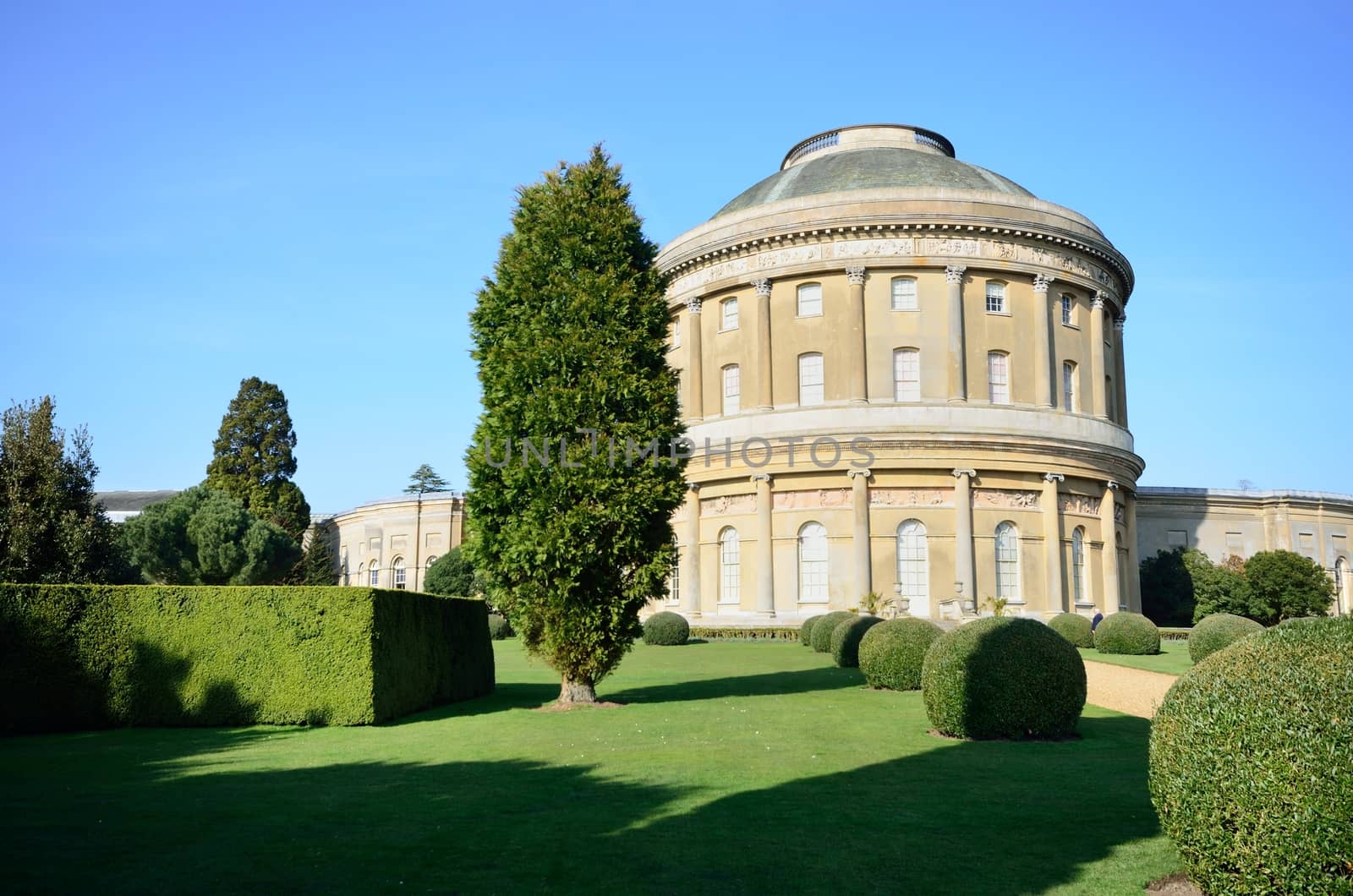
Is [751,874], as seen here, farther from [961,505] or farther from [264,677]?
[961,505]

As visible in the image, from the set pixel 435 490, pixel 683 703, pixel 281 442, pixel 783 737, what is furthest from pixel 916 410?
pixel 435 490

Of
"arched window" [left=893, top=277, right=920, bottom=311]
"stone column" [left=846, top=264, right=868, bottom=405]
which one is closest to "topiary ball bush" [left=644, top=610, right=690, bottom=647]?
"stone column" [left=846, top=264, right=868, bottom=405]

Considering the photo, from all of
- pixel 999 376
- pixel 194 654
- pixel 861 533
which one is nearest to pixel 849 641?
pixel 861 533

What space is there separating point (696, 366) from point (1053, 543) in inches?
608

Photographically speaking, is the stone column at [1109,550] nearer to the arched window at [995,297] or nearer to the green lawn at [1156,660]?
the green lawn at [1156,660]

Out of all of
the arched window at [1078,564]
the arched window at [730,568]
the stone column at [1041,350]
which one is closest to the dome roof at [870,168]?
the stone column at [1041,350]

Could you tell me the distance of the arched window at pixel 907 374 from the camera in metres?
39.1

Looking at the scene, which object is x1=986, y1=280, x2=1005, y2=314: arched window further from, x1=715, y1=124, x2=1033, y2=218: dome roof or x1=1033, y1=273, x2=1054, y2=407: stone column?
x1=715, y1=124, x2=1033, y2=218: dome roof

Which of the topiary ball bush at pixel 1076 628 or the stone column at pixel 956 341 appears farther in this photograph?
the stone column at pixel 956 341

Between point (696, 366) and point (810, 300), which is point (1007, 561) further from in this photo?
point (696, 366)

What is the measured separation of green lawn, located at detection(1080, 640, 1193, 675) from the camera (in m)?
24.4

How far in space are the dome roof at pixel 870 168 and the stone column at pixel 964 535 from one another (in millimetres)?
11102

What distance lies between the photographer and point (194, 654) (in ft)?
49.8

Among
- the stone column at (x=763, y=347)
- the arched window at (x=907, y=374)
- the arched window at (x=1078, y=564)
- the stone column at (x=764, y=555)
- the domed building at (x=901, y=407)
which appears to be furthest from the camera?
the stone column at (x=763, y=347)
